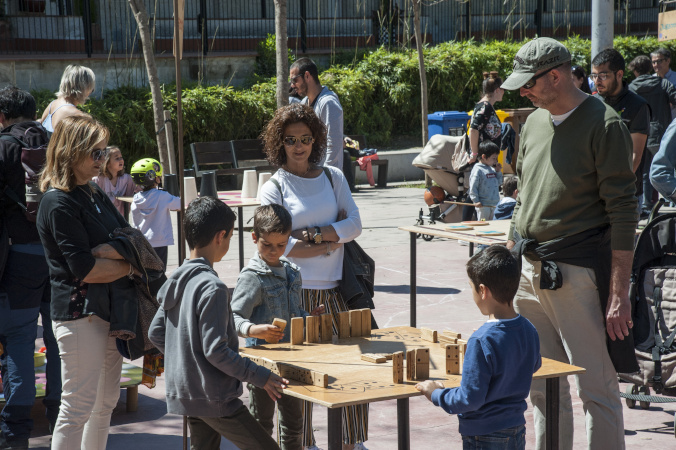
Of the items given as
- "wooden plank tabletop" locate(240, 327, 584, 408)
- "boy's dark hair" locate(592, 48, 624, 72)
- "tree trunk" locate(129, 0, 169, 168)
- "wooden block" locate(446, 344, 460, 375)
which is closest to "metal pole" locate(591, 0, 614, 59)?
"boy's dark hair" locate(592, 48, 624, 72)

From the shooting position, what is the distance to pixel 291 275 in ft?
13.0

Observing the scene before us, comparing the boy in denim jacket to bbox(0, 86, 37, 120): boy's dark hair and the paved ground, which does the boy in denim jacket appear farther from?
bbox(0, 86, 37, 120): boy's dark hair

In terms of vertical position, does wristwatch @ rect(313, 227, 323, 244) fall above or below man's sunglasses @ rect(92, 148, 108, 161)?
below

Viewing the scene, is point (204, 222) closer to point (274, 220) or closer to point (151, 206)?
point (274, 220)

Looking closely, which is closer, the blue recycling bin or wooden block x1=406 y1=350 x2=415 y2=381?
wooden block x1=406 y1=350 x2=415 y2=381

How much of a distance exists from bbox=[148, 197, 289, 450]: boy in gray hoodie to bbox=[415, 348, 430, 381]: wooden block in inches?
19.0

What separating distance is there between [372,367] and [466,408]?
0.47m

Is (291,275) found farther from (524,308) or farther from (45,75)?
(45,75)

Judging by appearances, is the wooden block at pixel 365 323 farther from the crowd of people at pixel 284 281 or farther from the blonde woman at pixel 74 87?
the blonde woman at pixel 74 87

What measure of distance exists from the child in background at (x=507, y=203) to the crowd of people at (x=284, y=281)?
3132 mm

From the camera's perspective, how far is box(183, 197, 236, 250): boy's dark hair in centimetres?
338

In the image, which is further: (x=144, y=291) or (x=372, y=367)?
(x=144, y=291)

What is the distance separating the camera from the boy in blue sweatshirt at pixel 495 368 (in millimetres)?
2988

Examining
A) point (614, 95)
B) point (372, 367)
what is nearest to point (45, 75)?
point (614, 95)
